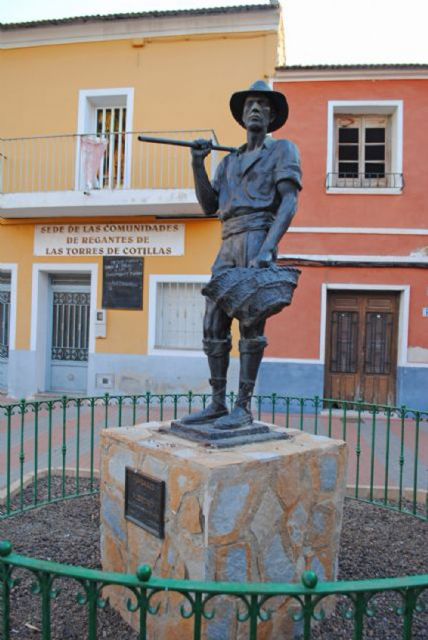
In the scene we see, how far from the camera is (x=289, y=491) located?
285 cm

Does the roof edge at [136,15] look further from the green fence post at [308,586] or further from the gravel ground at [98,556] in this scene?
the green fence post at [308,586]

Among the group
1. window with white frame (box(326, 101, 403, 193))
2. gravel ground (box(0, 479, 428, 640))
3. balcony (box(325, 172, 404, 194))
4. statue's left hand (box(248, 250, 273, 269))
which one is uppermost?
window with white frame (box(326, 101, 403, 193))

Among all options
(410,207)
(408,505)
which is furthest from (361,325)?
(408,505)

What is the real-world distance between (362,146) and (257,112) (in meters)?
7.29

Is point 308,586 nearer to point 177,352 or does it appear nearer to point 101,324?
point 177,352

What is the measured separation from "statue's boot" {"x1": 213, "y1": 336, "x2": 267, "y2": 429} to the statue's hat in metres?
1.46

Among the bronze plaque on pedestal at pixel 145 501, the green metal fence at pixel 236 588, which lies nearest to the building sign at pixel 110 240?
the bronze plaque on pedestal at pixel 145 501

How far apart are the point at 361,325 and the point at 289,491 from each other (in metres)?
7.26

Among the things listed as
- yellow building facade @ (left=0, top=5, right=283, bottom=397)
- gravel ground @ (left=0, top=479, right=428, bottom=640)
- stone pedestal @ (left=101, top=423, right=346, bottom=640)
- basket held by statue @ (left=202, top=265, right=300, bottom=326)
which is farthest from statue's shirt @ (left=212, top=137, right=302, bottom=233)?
yellow building facade @ (left=0, top=5, right=283, bottom=397)

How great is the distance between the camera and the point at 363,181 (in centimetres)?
980

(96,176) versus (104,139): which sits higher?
(104,139)

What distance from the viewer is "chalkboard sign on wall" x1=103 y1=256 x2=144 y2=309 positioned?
397 inches

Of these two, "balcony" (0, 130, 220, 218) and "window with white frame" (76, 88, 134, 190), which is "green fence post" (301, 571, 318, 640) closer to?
"balcony" (0, 130, 220, 218)

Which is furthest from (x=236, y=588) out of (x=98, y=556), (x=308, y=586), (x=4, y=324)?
(x=4, y=324)
